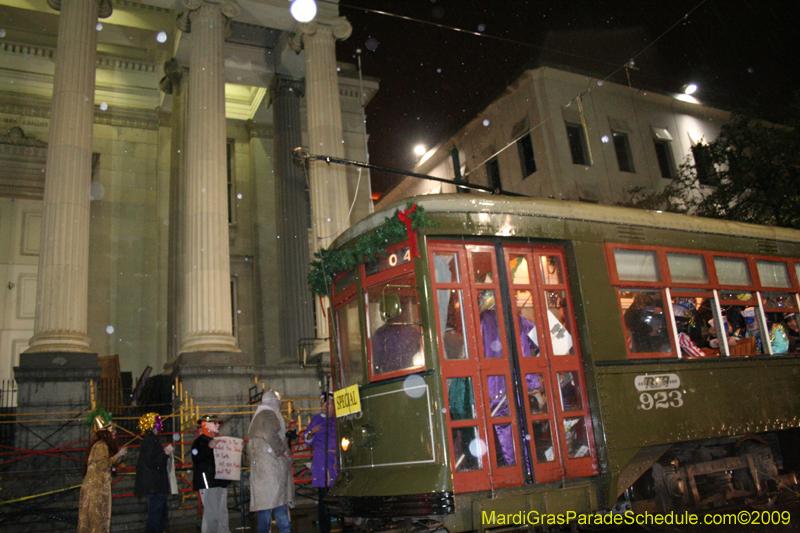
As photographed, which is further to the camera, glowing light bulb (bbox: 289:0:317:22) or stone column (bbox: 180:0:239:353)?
glowing light bulb (bbox: 289:0:317:22)

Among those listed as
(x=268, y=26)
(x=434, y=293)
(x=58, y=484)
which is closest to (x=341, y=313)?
(x=434, y=293)

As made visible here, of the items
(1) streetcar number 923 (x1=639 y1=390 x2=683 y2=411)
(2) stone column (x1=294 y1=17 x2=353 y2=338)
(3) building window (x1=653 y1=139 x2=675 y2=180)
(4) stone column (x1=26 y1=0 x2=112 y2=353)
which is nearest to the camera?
(1) streetcar number 923 (x1=639 y1=390 x2=683 y2=411)

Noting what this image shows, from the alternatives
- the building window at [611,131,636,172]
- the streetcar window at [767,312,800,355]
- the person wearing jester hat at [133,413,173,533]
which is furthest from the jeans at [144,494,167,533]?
the building window at [611,131,636,172]

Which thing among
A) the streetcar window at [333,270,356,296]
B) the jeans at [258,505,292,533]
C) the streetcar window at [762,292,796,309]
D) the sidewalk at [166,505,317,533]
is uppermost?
the streetcar window at [333,270,356,296]

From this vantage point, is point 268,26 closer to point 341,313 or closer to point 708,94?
point 341,313

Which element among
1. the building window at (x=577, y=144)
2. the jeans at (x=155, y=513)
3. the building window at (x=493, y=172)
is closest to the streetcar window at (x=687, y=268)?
the jeans at (x=155, y=513)

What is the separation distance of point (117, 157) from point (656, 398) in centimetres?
2028

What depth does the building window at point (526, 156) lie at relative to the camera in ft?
83.9

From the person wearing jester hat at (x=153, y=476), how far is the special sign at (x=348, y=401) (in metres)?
2.85

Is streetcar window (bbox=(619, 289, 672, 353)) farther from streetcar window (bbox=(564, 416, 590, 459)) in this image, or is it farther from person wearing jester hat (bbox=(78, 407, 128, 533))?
person wearing jester hat (bbox=(78, 407, 128, 533))

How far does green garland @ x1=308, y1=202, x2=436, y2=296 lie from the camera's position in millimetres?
6180

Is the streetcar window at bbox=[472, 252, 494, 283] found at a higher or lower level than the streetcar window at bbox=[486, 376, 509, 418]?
higher

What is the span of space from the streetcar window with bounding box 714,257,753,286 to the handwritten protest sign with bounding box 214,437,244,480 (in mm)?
6578

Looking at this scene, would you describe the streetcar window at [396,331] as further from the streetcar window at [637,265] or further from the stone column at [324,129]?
the stone column at [324,129]
